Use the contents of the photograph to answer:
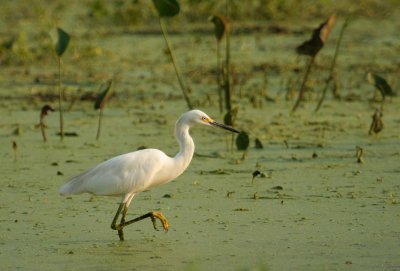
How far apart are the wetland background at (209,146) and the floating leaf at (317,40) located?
0.61 metres

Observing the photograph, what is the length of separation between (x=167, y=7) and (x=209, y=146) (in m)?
1.08

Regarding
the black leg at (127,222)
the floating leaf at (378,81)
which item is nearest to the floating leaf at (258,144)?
the floating leaf at (378,81)

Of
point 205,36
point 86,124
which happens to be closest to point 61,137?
point 86,124

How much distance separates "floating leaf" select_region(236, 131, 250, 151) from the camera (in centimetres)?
684

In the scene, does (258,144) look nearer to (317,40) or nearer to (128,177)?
(317,40)

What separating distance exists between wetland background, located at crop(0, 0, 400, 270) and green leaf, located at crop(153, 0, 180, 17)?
944 millimetres

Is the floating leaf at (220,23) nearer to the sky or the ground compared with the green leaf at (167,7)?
nearer to the ground

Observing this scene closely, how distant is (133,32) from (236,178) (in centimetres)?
699

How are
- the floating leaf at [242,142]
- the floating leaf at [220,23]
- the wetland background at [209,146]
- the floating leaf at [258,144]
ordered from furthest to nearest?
the floating leaf at [220,23]
the floating leaf at [258,144]
the floating leaf at [242,142]
the wetland background at [209,146]

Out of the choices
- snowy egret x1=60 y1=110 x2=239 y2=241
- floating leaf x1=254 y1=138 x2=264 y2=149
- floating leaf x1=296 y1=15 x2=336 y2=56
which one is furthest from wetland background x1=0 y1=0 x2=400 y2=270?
floating leaf x1=296 y1=15 x2=336 y2=56

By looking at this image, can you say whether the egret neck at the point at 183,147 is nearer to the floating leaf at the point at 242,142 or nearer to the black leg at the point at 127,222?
the black leg at the point at 127,222

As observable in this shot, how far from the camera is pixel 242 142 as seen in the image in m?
6.87

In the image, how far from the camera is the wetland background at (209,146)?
4836mm

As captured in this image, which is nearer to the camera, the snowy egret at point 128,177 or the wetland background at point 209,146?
the wetland background at point 209,146
